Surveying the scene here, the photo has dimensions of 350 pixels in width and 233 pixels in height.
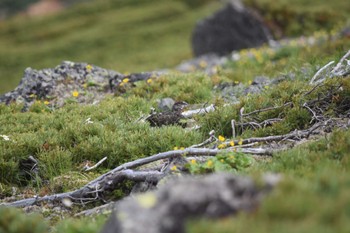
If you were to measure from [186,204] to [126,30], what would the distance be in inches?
2233

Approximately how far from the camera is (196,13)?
204ft

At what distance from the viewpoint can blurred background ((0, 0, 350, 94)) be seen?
91.7 ft

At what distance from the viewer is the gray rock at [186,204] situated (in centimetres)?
332

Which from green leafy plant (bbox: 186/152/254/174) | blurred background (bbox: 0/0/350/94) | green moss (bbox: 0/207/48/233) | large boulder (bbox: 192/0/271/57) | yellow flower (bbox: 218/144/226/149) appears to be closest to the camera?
green moss (bbox: 0/207/48/233)

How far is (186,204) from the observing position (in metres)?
3.34

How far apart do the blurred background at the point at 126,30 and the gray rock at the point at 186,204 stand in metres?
23.8

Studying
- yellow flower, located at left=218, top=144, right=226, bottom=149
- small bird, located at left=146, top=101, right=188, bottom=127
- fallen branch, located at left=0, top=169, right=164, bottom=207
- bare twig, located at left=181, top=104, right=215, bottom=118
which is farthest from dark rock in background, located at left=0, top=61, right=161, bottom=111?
yellow flower, located at left=218, top=144, right=226, bottom=149

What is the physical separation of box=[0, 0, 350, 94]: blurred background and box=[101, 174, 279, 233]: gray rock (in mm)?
23781

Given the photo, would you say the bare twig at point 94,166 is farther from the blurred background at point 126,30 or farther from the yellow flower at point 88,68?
the blurred background at point 126,30

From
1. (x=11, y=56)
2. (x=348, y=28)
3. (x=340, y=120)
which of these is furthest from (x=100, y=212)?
(x=11, y=56)

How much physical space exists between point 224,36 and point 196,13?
35.5 m

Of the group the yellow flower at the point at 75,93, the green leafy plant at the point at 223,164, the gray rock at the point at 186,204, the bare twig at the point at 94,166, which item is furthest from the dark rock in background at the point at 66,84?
the gray rock at the point at 186,204

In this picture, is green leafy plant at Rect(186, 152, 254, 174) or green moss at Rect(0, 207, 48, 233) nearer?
green moss at Rect(0, 207, 48, 233)

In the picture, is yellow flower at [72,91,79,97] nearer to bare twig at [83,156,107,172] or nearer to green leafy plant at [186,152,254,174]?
bare twig at [83,156,107,172]
